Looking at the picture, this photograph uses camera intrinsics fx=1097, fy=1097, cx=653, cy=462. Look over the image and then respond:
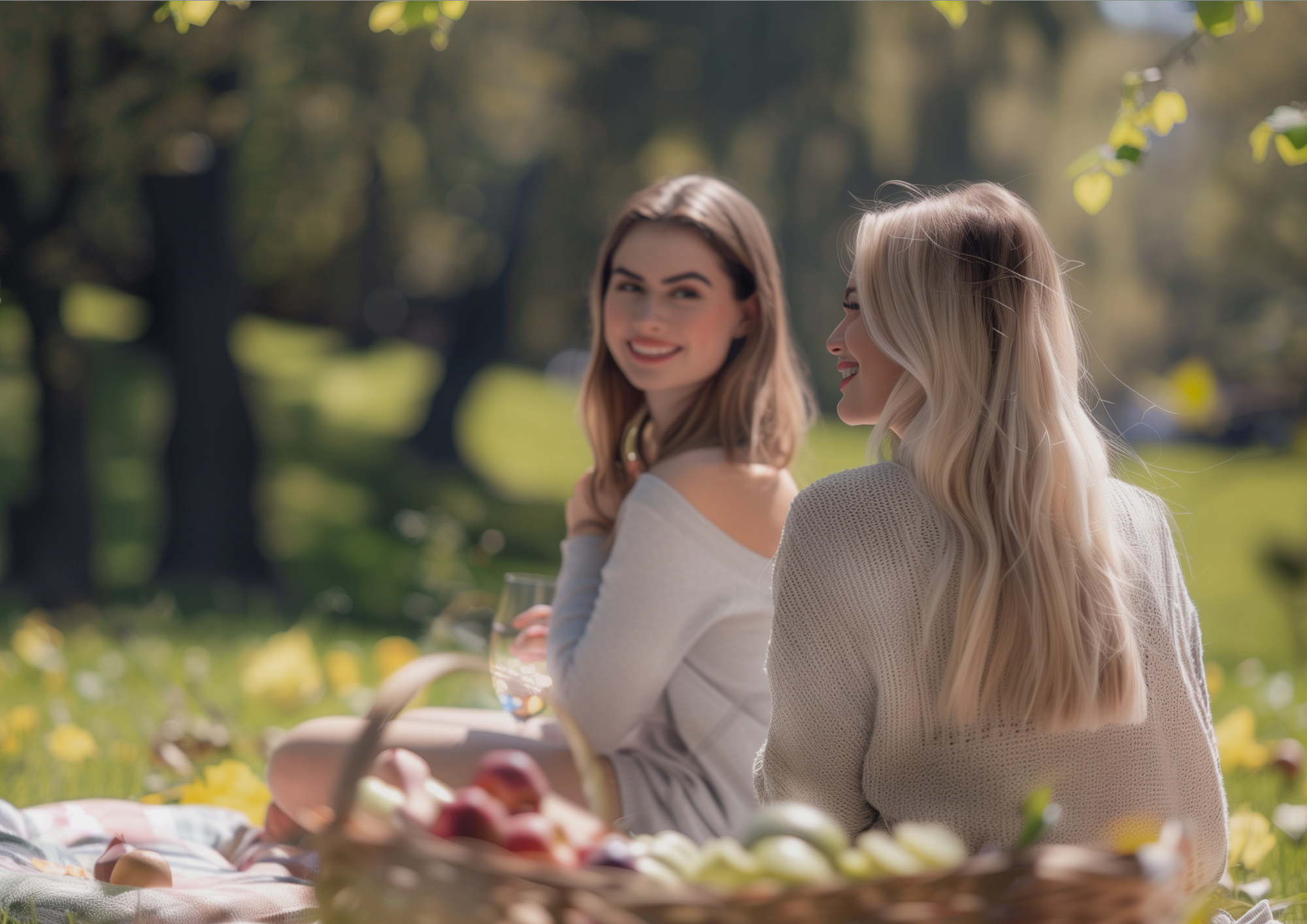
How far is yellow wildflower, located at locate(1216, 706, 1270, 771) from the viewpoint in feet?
10.3

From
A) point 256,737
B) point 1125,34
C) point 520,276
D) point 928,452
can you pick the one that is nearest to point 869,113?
point 1125,34

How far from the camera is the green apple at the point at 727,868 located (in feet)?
3.42

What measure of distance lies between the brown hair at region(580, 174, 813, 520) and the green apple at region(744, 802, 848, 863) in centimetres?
137

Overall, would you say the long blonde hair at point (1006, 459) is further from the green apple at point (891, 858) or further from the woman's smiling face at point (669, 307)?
the woman's smiling face at point (669, 307)

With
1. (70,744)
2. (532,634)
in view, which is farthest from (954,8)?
(70,744)

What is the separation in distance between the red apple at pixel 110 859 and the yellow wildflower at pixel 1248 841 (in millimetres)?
2312

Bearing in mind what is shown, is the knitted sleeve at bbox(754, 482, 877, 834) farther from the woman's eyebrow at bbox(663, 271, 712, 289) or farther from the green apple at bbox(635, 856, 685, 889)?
the woman's eyebrow at bbox(663, 271, 712, 289)

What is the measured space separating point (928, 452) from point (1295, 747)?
8.08ft

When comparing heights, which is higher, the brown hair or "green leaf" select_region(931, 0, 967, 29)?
"green leaf" select_region(931, 0, 967, 29)

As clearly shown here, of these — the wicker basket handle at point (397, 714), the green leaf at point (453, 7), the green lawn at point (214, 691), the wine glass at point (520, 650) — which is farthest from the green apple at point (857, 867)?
the green leaf at point (453, 7)

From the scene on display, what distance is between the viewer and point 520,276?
932 cm

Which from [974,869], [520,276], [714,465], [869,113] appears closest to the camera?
[974,869]

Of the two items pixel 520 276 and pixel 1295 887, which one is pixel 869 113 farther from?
pixel 1295 887

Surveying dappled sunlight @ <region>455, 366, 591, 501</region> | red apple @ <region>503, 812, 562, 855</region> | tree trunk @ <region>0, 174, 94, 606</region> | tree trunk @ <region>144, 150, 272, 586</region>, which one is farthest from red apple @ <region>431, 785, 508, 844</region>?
dappled sunlight @ <region>455, 366, 591, 501</region>
